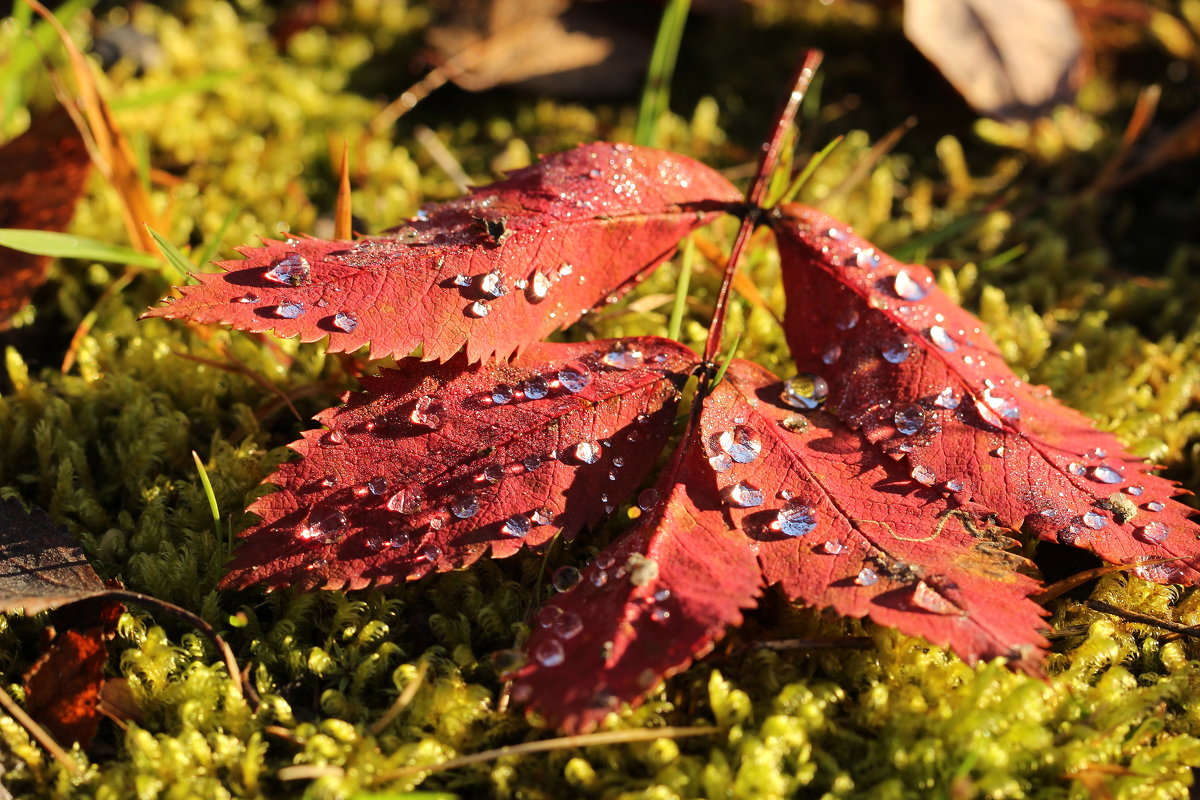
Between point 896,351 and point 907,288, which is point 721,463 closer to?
point 896,351

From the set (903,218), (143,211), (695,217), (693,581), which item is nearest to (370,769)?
(693,581)

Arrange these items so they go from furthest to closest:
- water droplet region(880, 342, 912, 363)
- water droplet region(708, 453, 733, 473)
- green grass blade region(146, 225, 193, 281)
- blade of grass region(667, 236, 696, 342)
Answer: blade of grass region(667, 236, 696, 342) → green grass blade region(146, 225, 193, 281) → water droplet region(880, 342, 912, 363) → water droplet region(708, 453, 733, 473)

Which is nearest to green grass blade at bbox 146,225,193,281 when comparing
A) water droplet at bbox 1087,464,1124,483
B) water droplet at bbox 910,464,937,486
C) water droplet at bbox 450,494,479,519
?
water droplet at bbox 450,494,479,519

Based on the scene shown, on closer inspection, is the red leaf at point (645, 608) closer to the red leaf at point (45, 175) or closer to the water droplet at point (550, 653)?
the water droplet at point (550, 653)

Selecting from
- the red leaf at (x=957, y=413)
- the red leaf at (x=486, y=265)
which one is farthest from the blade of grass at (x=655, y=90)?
the red leaf at (x=957, y=413)

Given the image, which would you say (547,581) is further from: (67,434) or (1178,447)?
(1178,447)

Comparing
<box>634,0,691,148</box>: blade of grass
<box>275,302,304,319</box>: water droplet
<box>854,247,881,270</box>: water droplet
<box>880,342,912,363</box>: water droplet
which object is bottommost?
<box>275,302,304,319</box>: water droplet

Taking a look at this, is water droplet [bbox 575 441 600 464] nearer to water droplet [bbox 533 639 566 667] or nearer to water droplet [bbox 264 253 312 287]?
water droplet [bbox 533 639 566 667]
